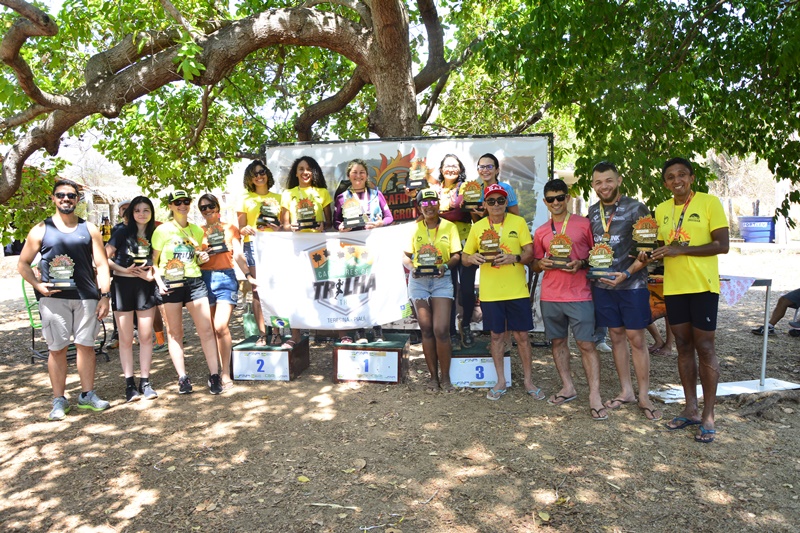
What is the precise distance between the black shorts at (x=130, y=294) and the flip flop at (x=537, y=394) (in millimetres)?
3789

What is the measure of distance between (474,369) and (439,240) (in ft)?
4.36

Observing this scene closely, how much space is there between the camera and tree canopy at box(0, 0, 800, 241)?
5906 mm

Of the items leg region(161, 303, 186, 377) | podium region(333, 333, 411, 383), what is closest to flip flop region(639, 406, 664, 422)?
podium region(333, 333, 411, 383)

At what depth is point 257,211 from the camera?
6.71m

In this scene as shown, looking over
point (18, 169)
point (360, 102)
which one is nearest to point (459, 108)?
point (360, 102)

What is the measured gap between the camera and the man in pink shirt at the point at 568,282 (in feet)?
16.6

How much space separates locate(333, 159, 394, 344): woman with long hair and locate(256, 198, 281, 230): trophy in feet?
2.12

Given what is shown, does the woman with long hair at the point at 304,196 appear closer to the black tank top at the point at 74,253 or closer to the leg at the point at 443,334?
the leg at the point at 443,334

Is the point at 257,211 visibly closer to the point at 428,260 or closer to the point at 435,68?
the point at 428,260

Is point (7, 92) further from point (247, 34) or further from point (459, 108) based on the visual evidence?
point (459, 108)

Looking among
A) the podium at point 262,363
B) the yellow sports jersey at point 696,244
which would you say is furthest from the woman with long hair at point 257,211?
the yellow sports jersey at point 696,244

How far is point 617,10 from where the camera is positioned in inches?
254

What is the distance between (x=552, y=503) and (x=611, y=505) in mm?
345

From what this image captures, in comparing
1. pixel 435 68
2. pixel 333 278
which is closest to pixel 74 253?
pixel 333 278
